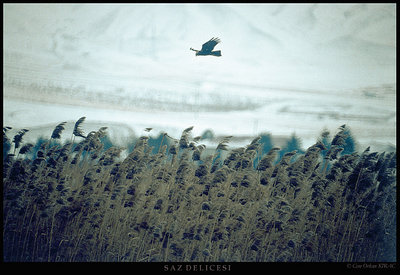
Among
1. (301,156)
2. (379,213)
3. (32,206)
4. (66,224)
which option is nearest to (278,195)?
(301,156)

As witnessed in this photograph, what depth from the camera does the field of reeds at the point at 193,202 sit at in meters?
3.62

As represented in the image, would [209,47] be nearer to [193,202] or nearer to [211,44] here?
[211,44]

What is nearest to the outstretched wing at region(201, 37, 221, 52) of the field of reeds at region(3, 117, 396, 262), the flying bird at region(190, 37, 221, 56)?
the flying bird at region(190, 37, 221, 56)

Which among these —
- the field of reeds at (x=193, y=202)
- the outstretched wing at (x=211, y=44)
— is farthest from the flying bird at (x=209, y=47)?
the field of reeds at (x=193, y=202)

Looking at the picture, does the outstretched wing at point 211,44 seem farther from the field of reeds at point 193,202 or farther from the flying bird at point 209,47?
the field of reeds at point 193,202

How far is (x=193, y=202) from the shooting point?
147 inches

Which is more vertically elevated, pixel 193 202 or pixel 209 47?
pixel 209 47

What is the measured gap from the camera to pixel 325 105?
384cm

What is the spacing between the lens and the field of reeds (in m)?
3.62

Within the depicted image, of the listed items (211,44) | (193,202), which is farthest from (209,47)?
(193,202)

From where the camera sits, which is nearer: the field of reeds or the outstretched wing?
the field of reeds

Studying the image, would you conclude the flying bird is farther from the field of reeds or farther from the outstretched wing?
the field of reeds
